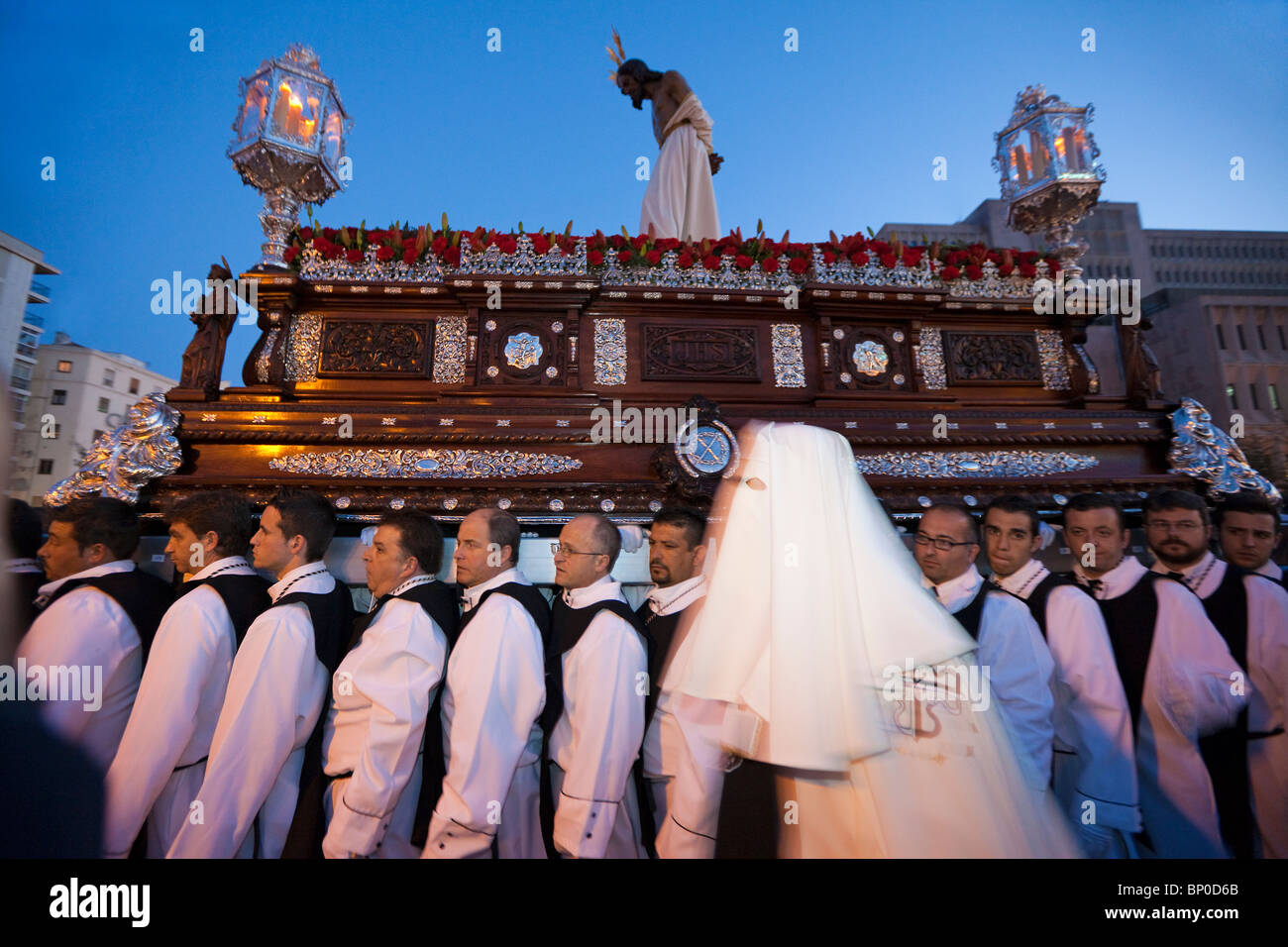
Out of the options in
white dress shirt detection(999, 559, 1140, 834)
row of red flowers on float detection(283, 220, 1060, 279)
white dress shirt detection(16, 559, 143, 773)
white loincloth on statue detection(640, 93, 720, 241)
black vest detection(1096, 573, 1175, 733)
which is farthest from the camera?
white loincloth on statue detection(640, 93, 720, 241)

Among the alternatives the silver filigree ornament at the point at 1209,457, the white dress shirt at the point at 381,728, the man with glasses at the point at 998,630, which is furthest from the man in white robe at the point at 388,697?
the silver filigree ornament at the point at 1209,457

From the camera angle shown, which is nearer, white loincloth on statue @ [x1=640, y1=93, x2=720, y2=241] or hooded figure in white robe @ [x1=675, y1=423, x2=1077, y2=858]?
hooded figure in white robe @ [x1=675, y1=423, x2=1077, y2=858]

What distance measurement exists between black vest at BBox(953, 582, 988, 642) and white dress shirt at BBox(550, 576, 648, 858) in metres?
1.67

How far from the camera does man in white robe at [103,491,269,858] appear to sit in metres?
2.60

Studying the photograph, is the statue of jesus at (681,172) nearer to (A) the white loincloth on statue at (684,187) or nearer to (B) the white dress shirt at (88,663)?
Answer: (A) the white loincloth on statue at (684,187)

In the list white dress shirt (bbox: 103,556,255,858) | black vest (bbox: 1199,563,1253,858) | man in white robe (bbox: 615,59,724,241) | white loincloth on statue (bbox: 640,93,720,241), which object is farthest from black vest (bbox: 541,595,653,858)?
white loincloth on statue (bbox: 640,93,720,241)

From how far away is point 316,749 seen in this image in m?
3.14

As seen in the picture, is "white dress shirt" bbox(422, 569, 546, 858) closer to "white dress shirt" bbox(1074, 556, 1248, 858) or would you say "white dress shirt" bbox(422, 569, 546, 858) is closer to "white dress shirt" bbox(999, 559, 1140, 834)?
"white dress shirt" bbox(999, 559, 1140, 834)

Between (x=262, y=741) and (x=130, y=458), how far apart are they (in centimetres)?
257

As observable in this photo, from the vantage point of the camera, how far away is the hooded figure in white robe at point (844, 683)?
1.74m

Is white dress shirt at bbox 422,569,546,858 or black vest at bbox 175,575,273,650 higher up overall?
black vest at bbox 175,575,273,650

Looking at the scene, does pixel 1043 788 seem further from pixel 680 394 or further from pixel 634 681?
pixel 680 394

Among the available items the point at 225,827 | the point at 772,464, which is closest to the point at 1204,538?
the point at 772,464

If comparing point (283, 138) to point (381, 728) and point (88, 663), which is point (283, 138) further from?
point (381, 728)
